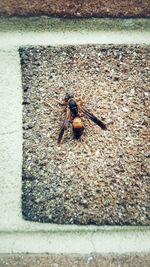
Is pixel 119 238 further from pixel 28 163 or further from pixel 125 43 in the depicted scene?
pixel 125 43

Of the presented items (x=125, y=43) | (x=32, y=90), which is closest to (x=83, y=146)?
(x=32, y=90)

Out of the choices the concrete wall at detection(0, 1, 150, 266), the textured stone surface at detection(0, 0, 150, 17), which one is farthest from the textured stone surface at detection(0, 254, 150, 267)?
the textured stone surface at detection(0, 0, 150, 17)

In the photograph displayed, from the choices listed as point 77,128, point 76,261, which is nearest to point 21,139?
point 77,128

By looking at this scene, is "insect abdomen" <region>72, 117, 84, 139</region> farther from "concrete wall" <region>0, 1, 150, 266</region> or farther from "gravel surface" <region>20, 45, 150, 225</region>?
"concrete wall" <region>0, 1, 150, 266</region>

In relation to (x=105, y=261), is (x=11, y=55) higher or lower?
higher

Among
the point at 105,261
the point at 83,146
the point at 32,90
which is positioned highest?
the point at 32,90

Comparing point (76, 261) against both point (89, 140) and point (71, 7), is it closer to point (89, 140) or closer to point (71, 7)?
point (89, 140)
